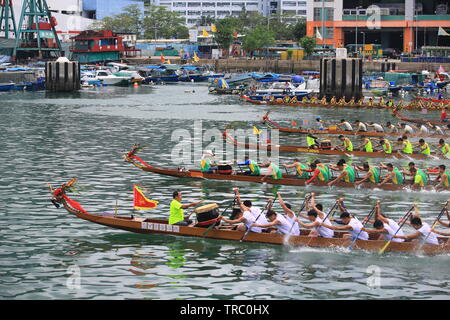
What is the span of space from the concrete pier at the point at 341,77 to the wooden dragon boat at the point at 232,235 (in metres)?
52.0

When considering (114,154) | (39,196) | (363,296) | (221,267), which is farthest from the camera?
(114,154)

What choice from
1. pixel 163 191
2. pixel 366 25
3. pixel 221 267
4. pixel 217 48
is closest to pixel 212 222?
pixel 221 267

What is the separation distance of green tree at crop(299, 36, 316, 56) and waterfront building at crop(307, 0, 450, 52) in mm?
1447

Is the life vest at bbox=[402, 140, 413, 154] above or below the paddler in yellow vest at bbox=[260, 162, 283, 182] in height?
above

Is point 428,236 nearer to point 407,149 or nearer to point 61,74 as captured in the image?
point 407,149

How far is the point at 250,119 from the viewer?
200 ft

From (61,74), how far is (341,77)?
1332 inches

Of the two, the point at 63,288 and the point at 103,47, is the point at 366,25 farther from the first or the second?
the point at 63,288

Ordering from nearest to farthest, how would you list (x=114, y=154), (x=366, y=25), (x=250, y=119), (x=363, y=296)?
1. (x=363, y=296)
2. (x=114, y=154)
3. (x=250, y=119)
4. (x=366, y=25)

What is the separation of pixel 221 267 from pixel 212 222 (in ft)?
7.41

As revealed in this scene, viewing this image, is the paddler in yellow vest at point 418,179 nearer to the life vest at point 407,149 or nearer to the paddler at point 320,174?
the paddler at point 320,174

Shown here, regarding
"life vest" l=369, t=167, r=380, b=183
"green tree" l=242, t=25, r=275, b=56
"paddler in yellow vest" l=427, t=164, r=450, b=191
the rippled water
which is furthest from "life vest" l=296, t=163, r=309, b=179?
"green tree" l=242, t=25, r=275, b=56

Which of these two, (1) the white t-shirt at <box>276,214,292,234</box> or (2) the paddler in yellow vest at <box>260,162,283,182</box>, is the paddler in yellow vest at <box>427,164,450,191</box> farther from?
(1) the white t-shirt at <box>276,214,292,234</box>

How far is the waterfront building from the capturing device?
116 meters
